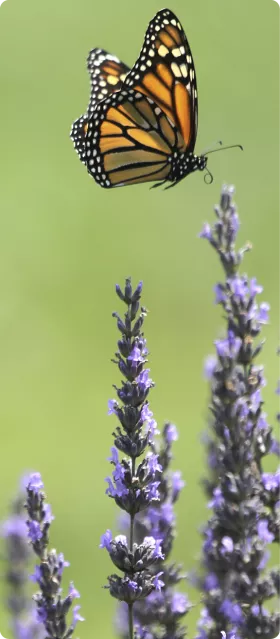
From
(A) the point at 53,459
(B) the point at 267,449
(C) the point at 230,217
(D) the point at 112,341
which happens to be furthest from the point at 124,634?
(D) the point at 112,341

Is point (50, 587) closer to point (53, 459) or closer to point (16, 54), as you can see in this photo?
point (53, 459)

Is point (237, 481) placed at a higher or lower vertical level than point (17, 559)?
lower

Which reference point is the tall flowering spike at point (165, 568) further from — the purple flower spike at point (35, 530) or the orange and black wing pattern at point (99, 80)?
the orange and black wing pattern at point (99, 80)

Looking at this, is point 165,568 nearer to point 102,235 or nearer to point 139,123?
point 139,123

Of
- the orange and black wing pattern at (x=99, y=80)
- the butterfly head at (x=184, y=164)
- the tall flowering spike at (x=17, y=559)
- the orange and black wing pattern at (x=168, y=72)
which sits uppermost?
the orange and black wing pattern at (x=99, y=80)

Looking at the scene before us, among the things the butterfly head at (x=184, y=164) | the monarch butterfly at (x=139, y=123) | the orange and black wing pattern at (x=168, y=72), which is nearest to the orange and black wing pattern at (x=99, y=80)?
the monarch butterfly at (x=139, y=123)

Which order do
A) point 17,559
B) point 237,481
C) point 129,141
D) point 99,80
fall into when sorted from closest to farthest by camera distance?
point 237,481 → point 17,559 → point 99,80 → point 129,141

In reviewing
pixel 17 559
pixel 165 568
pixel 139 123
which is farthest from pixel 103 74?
pixel 165 568
